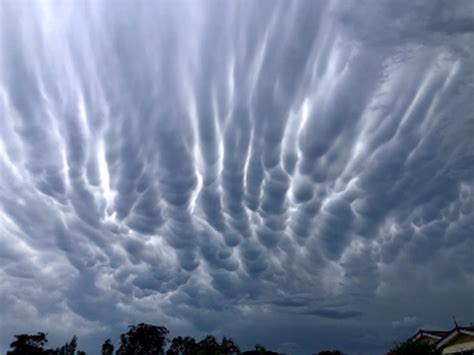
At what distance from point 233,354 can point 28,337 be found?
2259 inches

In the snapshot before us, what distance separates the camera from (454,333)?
48.7 m

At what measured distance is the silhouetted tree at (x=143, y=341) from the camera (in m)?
132

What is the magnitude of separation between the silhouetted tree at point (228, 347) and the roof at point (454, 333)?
4015cm

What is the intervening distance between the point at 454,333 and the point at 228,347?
141 ft

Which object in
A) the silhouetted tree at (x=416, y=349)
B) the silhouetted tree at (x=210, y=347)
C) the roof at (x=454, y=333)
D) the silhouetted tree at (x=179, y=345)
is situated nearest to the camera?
the silhouetted tree at (x=416, y=349)

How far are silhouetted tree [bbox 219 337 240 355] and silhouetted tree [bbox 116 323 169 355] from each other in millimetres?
65977

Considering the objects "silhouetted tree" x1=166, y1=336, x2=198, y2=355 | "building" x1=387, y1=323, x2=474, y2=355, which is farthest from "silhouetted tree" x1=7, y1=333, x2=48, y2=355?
"building" x1=387, y1=323, x2=474, y2=355

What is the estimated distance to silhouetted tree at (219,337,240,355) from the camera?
3029 inches

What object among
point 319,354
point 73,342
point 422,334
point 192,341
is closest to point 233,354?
point 319,354

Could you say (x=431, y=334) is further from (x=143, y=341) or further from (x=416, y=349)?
(x=143, y=341)

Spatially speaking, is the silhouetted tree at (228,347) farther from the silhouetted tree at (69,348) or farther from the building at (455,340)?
the silhouetted tree at (69,348)

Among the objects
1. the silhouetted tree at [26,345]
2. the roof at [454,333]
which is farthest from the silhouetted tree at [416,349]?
the silhouetted tree at [26,345]

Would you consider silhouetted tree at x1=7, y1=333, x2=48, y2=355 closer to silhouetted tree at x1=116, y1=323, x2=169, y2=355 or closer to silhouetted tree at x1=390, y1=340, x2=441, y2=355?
silhouetted tree at x1=116, y1=323, x2=169, y2=355

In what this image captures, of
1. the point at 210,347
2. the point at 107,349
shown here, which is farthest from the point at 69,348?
the point at 210,347
